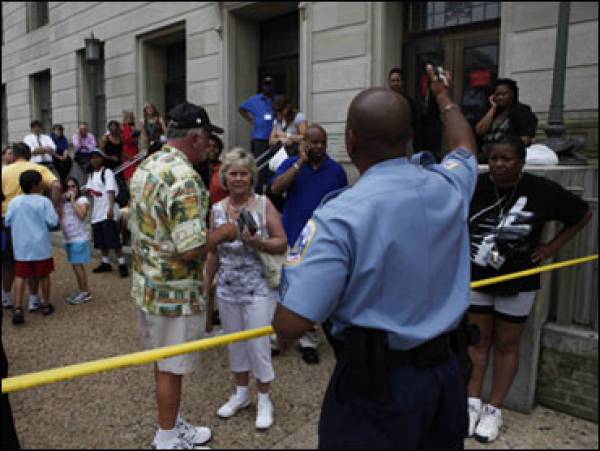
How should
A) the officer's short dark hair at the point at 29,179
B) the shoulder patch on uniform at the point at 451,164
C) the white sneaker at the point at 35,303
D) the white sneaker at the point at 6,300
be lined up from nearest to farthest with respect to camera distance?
the shoulder patch on uniform at the point at 451,164 < the officer's short dark hair at the point at 29,179 < the white sneaker at the point at 35,303 < the white sneaker at the point at 6,300

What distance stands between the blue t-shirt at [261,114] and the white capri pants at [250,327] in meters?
5.09

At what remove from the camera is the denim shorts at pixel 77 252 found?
5.14 meters

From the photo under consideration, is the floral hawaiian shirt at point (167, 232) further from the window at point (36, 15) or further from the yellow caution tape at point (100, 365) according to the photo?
the window at point (36, 15)

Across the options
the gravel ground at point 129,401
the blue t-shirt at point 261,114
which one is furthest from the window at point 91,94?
the gravel ground at point 129,401

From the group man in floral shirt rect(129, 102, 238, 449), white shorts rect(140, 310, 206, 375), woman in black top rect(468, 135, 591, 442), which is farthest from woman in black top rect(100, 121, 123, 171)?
woman in black top rect(468, 135, 591, 442)

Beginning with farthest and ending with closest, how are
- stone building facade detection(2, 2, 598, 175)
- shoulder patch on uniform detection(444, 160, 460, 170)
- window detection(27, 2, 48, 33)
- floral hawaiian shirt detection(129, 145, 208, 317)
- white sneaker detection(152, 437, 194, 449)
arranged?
window detection(27, 2, 48, 33)
stone building facade detection(2, 2, 598, 175)
white sneaker detection(152, 437, 194, 449)
floral hawaiian shirt detection(129, 145, 208, 317)
shoulder patch on uniform detection(444, 160, 460, 170)

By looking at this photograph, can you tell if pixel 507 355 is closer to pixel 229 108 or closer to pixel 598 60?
pixel 598 60

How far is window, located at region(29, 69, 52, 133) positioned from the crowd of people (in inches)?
554

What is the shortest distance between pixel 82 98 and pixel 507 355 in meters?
15.0

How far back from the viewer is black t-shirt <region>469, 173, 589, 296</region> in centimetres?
335

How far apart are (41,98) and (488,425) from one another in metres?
19.7

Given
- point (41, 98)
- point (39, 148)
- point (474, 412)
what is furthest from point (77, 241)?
point (41, 98)

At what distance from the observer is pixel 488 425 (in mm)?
3463

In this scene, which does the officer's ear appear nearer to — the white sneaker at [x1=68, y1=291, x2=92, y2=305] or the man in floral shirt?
the man in floral shirt
